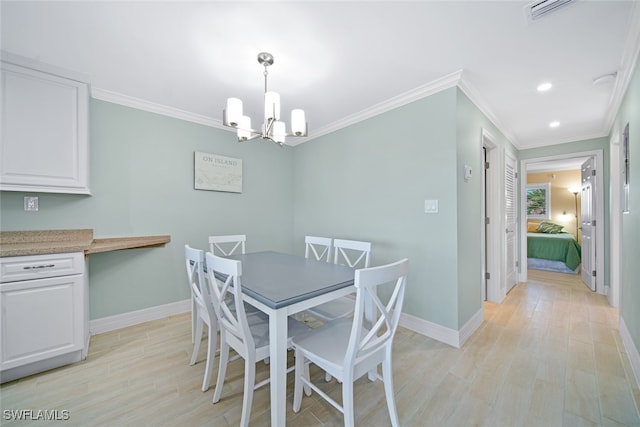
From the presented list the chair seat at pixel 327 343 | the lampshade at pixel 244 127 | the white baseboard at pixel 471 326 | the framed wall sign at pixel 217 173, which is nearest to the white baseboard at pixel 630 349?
the white baseboard at pixel 471 326

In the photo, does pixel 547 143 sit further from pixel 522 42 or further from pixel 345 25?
pixel 345 25

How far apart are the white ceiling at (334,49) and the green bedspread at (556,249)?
3072 mm

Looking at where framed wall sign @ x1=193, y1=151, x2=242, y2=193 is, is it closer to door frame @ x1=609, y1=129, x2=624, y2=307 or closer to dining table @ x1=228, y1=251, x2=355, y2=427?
dining table @ x1=228, y1=251, x2=355, y2=427

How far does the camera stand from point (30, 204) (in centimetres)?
210

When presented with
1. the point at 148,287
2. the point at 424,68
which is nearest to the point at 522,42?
the point at 424,68

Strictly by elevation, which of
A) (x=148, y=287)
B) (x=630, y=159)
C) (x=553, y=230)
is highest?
(x=630, y=159)

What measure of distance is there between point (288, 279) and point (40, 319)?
5.99ft

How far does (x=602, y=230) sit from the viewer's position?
11.2ft

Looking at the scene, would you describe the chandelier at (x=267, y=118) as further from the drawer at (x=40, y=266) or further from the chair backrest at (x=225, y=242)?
the drawer at (x=40, y=266)

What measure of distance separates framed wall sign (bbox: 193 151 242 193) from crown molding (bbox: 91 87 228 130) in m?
0.40

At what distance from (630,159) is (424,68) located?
1.84m

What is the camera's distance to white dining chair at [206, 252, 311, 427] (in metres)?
1.25

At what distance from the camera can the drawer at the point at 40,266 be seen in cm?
166

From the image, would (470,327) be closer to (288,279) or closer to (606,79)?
(288,279)
